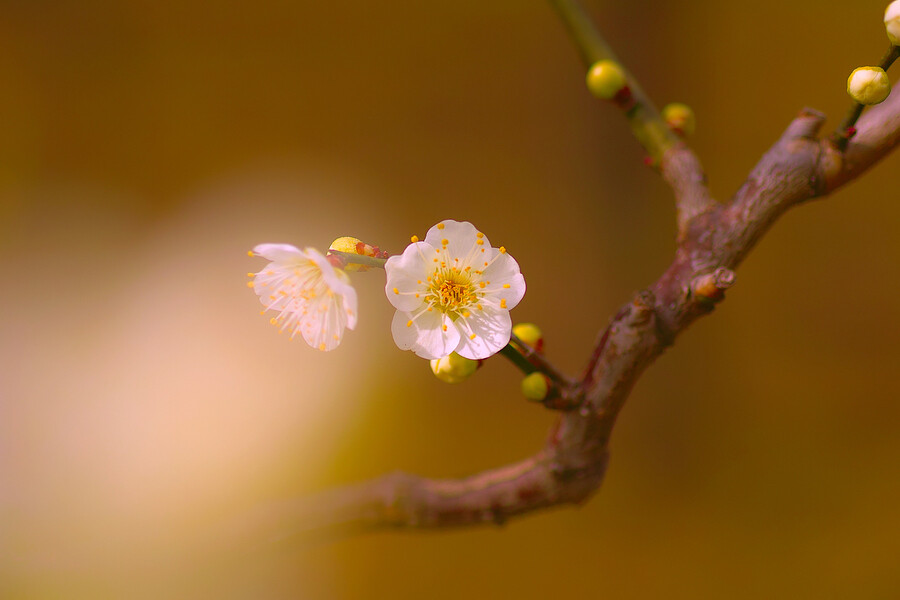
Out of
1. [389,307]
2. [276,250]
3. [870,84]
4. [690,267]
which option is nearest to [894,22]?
[870,84]

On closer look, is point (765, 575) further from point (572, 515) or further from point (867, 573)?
point (572, 515)

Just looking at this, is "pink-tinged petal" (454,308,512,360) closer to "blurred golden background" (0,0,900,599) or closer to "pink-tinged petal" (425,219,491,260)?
"pink-tinged petal" (425,219,491,260)

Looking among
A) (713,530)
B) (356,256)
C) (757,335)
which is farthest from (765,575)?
(356,256)

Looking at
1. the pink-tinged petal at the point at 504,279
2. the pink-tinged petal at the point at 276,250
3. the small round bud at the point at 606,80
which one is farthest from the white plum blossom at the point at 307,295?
the small round bud at the point at 606,80

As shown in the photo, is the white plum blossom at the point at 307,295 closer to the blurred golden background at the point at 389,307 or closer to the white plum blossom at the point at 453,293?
the white plum blossom at the point at 453,293

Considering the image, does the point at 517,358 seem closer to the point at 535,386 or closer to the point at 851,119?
the point at 535,386

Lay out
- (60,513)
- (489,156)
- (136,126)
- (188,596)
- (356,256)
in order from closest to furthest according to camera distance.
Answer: (356,256) → (188,596) → (60,513) → (136,126) → (489,156)

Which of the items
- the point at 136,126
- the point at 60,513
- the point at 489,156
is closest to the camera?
the point at 60,513
